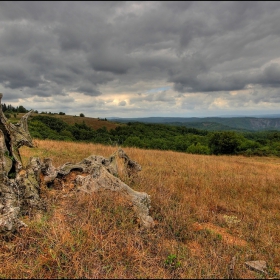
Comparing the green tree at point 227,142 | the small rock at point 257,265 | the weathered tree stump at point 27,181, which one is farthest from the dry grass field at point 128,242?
the green tree at point 227,142

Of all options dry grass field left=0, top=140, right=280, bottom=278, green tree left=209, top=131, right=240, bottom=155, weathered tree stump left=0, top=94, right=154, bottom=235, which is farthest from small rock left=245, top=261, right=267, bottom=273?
green tree left=209, top=131, right=240, bottom=155

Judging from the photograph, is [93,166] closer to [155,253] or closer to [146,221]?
[146,221]

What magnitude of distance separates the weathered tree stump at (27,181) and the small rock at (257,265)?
1.76m

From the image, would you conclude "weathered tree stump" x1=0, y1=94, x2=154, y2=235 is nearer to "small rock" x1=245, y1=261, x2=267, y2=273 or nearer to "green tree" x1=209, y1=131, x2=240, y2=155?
"small rock" x1=245, y1=261, x2=267, y2=273

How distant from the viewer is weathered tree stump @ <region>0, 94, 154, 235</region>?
357 centimetres

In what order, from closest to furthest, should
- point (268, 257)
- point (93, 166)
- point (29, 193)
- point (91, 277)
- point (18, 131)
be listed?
point (91, 277), point (268, 257), point (29, 193), point (18, 131), point (93, 166)

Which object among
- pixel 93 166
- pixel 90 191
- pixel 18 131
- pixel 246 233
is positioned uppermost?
pixel 18 131

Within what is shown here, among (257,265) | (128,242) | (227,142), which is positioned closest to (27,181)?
(128,242)

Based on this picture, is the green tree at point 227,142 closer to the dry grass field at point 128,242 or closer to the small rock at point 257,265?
the dry grass field at point 128,242

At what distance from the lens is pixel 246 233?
441 centimetres

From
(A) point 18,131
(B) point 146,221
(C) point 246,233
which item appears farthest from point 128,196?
(A) point 18,131

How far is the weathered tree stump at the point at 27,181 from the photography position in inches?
141

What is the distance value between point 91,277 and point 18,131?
3831mm

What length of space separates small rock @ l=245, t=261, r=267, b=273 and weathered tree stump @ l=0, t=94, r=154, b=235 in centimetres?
176
